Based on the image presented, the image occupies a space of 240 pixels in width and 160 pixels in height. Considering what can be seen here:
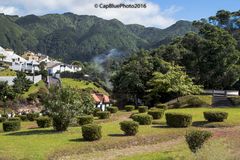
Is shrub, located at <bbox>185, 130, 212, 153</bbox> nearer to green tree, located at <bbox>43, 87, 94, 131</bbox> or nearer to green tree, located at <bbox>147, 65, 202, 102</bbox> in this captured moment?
green tree, located at <bbox>43, 87, 94, 131</bbox>

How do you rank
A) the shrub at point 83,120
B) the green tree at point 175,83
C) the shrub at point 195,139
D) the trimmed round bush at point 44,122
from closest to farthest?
the shrub at point 195,139 < the shrub at point 83,120 < the trimmed round bush at point 44,122 < the green tree at point 175,83

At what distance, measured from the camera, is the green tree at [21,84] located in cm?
7302

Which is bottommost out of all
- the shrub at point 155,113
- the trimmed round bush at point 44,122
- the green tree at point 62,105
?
the trimmed round bush at point 44,122

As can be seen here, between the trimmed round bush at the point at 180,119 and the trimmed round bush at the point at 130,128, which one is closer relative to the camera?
the trimmed round bush at the point at 130,128

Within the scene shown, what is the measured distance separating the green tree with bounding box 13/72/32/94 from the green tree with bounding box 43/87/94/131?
1881 inches

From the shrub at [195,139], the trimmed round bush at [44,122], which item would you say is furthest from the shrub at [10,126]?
the shrub at [195,139]

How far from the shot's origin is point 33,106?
7131cm

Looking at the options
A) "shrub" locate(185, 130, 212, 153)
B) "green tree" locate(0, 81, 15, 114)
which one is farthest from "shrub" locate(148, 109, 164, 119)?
"green tree" locate(0, 81, 15, 114)

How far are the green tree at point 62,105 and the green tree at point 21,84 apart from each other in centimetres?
4777

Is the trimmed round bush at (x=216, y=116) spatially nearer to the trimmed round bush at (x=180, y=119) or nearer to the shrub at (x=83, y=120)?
the trimmed round bush at (x=180, y=119)

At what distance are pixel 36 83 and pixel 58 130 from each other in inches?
2397

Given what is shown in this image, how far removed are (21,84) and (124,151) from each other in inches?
2307

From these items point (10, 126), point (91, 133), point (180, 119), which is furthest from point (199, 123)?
point (10, 126)

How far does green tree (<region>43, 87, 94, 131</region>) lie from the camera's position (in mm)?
25844
